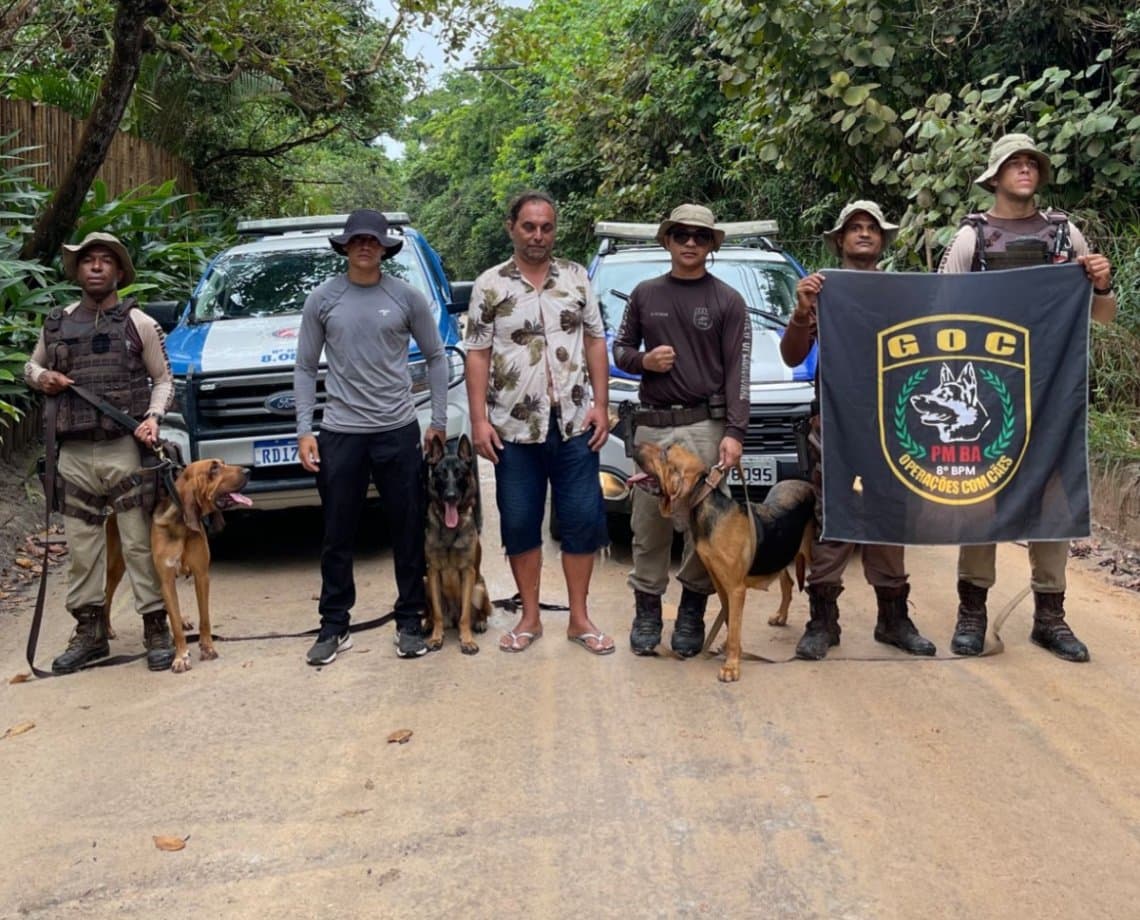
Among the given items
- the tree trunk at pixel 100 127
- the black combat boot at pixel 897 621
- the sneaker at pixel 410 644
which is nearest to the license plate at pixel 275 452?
the sneaker at pixel 410 644

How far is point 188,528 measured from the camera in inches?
224

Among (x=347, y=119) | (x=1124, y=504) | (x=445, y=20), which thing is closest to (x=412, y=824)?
(x=1124, y=504)

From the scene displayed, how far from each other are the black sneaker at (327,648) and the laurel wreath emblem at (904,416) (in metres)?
A: 2.95

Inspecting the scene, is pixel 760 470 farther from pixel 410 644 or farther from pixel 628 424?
pixel 410 644

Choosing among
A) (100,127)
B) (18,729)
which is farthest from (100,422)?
(100,127)

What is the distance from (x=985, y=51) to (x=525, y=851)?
1014 centimetres

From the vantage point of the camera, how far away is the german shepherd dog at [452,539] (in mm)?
5816

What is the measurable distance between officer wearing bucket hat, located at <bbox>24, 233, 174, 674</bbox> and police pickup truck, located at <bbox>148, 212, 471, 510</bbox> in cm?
142

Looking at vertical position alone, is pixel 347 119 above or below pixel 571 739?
above

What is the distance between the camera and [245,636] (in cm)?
625

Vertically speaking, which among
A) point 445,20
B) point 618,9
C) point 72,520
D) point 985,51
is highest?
point 618,9

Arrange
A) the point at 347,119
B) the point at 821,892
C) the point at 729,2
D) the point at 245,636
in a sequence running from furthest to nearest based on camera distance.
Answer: the point at 347,119 → the point at 729,2 → the point at 245,636 → the point at 821,892

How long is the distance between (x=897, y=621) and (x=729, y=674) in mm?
971

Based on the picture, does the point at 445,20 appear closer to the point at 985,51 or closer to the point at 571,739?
the point at 985,51
